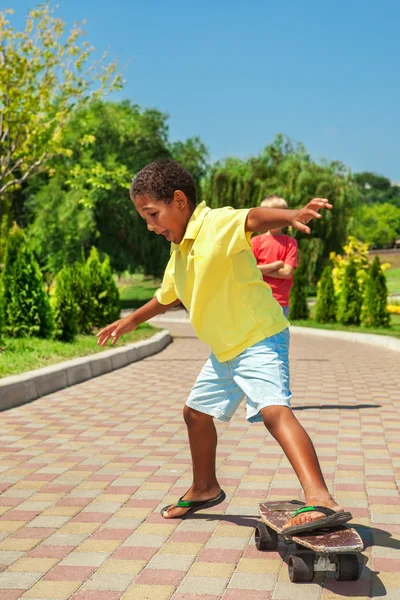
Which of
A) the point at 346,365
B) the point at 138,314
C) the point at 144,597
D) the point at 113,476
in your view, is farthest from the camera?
the point at 346,365

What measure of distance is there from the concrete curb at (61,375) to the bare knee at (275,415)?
4.87 m

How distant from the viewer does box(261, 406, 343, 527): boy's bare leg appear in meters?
3.33

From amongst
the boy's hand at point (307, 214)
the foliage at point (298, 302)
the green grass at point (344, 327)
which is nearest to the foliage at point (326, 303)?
the green grass at point (344, 327)

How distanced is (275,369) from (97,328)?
13.2 metres

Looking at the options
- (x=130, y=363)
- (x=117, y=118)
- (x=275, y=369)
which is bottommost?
(x=130, y=363)

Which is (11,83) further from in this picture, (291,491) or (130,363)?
(291,491)

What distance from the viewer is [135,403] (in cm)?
847

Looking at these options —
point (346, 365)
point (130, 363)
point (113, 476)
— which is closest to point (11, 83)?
point (130, 363)

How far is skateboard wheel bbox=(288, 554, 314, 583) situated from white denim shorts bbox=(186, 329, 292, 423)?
620 millimetres

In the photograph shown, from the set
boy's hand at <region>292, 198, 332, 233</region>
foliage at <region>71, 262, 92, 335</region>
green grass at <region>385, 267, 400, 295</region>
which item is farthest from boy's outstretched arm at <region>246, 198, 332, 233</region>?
green grass at <region>385, 267, 400, 295</region>

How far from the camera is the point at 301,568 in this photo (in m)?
3.27

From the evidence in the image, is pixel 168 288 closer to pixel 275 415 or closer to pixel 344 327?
pixel 275 415

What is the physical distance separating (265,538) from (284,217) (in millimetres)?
1382

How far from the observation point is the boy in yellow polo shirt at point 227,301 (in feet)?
11.8
